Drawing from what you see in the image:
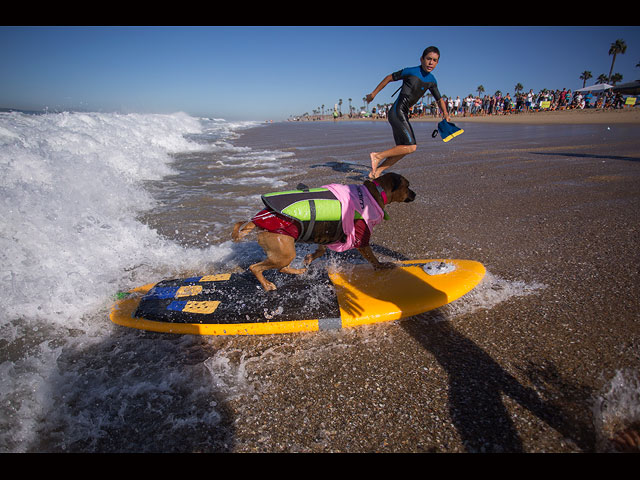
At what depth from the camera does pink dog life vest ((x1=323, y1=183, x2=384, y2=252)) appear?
304 cm

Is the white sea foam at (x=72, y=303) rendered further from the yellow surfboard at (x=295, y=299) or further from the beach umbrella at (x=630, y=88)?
the beach umbrella at (x=630, y=88)

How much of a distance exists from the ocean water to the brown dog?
85cm

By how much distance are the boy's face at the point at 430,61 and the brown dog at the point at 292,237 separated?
9.71 feet

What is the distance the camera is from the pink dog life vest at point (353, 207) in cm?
304

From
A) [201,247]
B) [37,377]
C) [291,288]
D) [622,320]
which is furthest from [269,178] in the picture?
[622,320]

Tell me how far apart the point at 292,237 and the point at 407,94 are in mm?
3883

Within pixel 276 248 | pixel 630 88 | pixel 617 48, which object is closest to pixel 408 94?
pixel 276 248

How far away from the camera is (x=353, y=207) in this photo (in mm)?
3072

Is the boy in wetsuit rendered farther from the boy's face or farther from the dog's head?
the dog's head

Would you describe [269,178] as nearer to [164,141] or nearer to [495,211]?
[495,211]

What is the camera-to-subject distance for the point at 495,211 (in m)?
5.36

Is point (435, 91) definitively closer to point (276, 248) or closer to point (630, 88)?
point (276, 248)

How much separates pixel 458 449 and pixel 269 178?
8.09 m

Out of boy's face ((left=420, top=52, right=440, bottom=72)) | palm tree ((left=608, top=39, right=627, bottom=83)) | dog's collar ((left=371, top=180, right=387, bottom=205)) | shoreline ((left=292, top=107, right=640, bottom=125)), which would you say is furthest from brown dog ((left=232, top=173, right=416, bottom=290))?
palm tree ((left=608, top=39, right=627, bottom=83))
